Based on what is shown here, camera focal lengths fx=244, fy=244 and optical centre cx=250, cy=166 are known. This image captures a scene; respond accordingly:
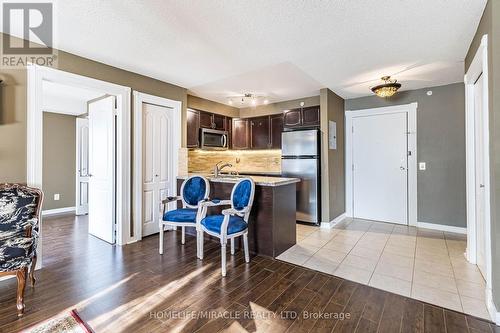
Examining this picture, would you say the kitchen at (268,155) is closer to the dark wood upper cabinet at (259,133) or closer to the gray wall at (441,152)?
the dark wood upper cabinet at (259,133)

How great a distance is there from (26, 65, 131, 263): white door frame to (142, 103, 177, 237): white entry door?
0.31 meters

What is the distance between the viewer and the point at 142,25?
92.9 inches

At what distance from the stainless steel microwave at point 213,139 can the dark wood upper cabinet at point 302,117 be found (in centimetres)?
140

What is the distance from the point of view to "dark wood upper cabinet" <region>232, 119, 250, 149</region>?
19.1 ft

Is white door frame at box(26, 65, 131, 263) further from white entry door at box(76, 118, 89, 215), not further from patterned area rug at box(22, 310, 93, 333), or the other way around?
white entry door at box(76, 118, 89, 215)

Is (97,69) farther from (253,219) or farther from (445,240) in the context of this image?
(445,240)

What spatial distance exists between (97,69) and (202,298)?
10.2 feet

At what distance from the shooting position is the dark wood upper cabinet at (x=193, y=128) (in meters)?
4.68

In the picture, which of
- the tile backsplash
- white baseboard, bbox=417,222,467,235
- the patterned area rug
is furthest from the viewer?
the tile backsplash

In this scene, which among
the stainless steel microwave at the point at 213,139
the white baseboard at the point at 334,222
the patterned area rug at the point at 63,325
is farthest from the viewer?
the stainless steel microwave at the point at 213,139

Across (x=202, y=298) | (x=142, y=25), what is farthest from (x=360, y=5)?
(x=202, y=298)

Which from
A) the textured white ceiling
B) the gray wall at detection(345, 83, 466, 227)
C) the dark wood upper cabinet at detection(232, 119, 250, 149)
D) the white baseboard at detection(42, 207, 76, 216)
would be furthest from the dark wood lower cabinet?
the white baseboard at detection(42, 207, 76, 216)

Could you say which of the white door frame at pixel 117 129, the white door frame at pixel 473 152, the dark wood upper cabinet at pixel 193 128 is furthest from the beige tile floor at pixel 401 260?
the dark wood upper cabinet at pixel 193 128
